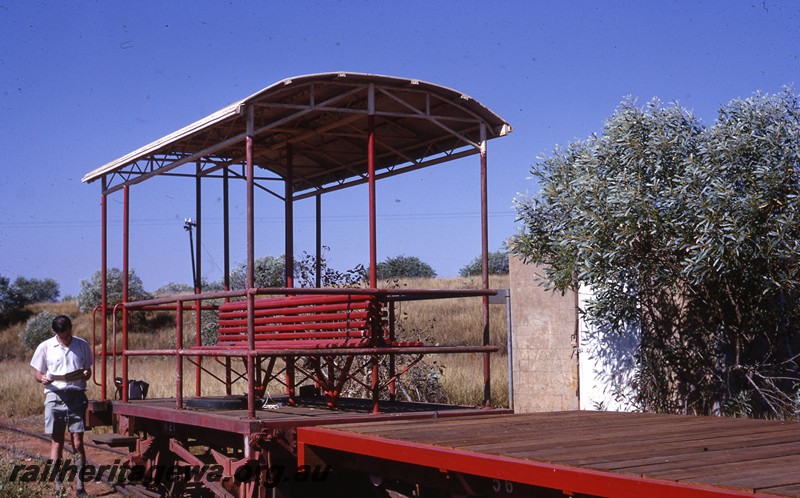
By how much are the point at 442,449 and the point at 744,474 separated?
172cm

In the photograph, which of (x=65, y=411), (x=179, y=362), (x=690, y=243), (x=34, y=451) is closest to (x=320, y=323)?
(x=179, y=362)

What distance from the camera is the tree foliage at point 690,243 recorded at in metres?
9.93

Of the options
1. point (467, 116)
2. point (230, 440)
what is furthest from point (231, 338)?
point (467, 116)

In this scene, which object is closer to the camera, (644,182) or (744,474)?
(744,474)

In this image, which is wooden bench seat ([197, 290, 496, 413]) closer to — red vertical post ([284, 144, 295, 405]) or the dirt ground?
red vertical post ([284, 144, 295, 405])

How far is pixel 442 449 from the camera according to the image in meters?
5.46

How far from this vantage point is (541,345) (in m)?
13.9

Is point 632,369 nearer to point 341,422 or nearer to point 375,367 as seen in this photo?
point 375,367

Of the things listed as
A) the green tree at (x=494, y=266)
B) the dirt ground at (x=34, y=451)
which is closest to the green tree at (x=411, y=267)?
the green tree at (x=494, y=266)

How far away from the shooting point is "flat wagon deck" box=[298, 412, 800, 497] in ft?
13.8

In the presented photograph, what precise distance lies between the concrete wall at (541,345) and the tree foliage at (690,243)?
3.58 feet

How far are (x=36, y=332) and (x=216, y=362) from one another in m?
21.0

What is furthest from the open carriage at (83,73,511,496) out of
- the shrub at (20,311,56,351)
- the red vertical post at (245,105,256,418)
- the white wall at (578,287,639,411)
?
the shrub at (20,311,56,351)

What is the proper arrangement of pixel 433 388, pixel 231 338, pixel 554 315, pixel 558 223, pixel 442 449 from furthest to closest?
pixel 433 388
pixel 554 315
pixel 558 223
pixel 231 338
pixel 442 449
